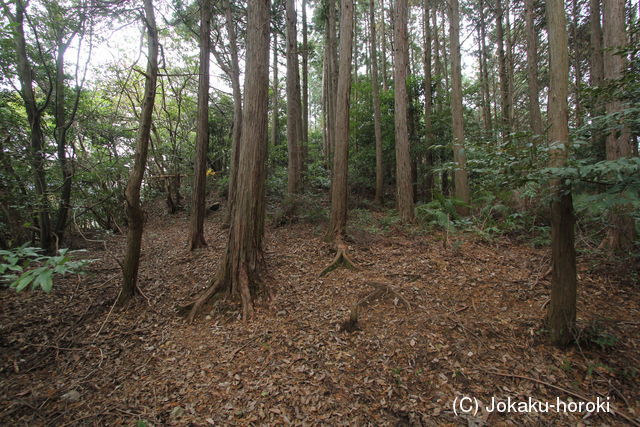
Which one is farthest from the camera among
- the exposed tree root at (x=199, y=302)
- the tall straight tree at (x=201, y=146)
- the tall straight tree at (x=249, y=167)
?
the tall straight tree at (x=201, y=146)

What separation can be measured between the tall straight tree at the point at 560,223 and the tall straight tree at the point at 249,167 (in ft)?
12.9

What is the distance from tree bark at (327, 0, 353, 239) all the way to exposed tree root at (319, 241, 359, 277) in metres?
0.49

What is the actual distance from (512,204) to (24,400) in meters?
9.95

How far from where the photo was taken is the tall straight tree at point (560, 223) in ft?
9.32

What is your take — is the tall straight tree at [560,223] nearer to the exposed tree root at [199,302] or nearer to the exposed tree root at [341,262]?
the exposed tree root at [341,262]

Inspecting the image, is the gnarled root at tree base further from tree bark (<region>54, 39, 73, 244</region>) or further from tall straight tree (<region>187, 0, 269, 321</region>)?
tree bark (<region>54, 39, 73, 244</region>)

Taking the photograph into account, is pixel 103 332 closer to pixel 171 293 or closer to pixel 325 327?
pixel 171 293

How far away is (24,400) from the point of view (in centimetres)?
283

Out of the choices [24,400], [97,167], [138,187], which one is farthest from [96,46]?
[24,400]

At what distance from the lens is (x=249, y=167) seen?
4.60 meters

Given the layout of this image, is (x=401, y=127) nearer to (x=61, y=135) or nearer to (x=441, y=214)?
(x=441, y=214)

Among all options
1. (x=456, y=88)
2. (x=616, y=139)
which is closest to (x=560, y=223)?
(x=616, y=139)

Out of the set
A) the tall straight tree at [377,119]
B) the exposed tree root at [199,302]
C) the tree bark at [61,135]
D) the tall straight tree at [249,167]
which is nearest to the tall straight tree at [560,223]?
the tall straight tree at [249,167]

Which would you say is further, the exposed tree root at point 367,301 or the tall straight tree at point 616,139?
the tall straight tree at point 616,139
